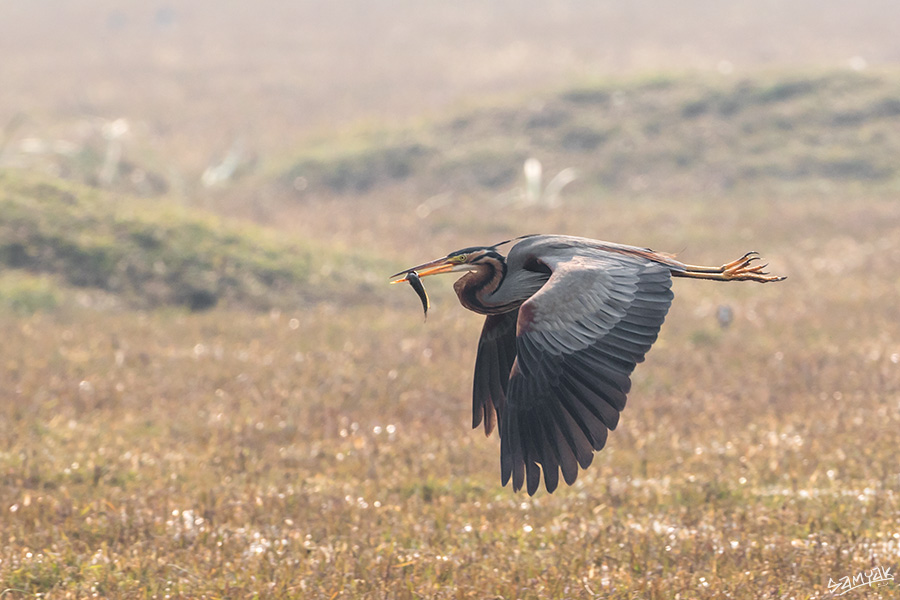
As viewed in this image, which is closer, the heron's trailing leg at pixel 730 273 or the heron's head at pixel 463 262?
the heron's head at pixel 463 262

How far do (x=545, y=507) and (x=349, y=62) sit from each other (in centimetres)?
3272

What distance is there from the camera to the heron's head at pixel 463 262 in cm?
486

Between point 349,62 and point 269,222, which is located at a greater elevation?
point 349,62

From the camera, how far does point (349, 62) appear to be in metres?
37.9

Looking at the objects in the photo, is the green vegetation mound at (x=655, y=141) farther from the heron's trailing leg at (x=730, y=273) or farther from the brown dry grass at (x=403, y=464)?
the heron's trailing leg at (x=730, y=273)

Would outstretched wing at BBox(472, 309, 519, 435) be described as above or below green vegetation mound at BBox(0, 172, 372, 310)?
below

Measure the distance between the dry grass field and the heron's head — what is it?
1637mm

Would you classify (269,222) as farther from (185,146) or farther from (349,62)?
(349,62)

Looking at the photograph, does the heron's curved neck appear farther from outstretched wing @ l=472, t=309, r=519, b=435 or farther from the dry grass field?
the dry grass field

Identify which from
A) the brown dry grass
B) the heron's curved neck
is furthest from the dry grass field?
the heron's curved neck

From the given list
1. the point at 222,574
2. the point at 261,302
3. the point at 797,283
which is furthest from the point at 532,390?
the point at 797,283

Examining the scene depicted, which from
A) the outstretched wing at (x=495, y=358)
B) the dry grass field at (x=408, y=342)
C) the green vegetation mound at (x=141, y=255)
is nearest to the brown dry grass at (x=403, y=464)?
the dry grass field at (x=408, y=342)

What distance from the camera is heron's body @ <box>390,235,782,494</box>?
4711mm

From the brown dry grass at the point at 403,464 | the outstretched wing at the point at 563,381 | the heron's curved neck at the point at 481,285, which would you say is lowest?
the brown dry grass at the point at 403,464
